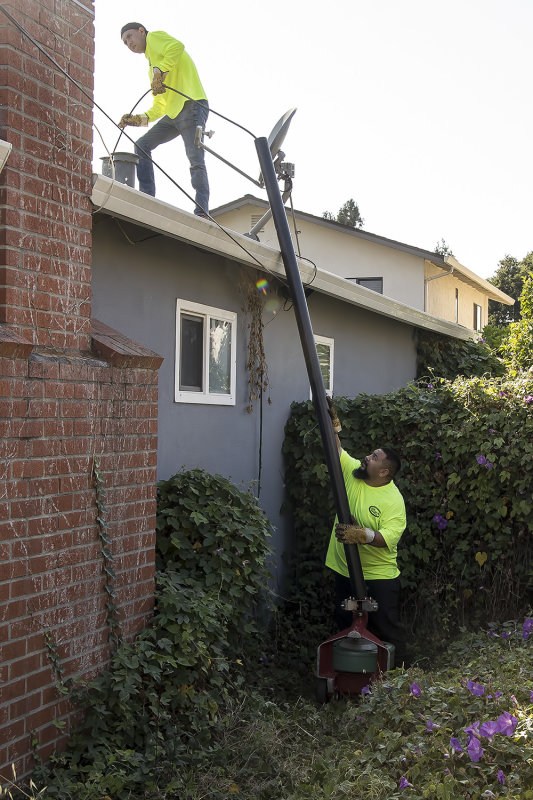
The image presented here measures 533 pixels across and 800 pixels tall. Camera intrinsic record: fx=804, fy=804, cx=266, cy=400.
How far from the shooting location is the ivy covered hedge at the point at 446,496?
703 cm

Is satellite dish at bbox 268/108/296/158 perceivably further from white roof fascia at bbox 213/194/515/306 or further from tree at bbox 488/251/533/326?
tree at bbox 488/251/533/326

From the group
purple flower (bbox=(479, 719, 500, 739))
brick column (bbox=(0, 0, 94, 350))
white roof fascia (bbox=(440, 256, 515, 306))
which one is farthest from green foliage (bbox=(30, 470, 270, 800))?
white roof fascia (bbox=(440, 256, 515, 306))

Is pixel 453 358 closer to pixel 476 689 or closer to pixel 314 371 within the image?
pixel 314 371

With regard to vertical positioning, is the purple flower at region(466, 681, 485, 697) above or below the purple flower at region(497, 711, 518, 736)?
below

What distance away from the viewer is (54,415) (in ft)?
12.8

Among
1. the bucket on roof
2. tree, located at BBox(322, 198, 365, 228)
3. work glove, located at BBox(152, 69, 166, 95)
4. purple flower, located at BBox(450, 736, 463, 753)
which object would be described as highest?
tree, located at BBox(322, 198, 365, 228)

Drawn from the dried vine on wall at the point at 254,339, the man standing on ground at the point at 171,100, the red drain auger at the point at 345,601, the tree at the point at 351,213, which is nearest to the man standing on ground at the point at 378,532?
the red drain auger at the point at 345,601

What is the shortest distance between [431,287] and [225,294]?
44.7 ft

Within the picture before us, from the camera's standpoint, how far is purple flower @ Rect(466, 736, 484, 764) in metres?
3.56

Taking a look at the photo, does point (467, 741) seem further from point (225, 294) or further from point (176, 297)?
point (225, 294)

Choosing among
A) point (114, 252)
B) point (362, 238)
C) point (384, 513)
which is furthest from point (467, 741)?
point (362, 238)

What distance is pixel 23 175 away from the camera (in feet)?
12.7

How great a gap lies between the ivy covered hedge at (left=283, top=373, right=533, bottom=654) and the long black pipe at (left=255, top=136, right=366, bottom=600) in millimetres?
1530

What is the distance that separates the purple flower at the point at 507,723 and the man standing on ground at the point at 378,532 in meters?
2.49
